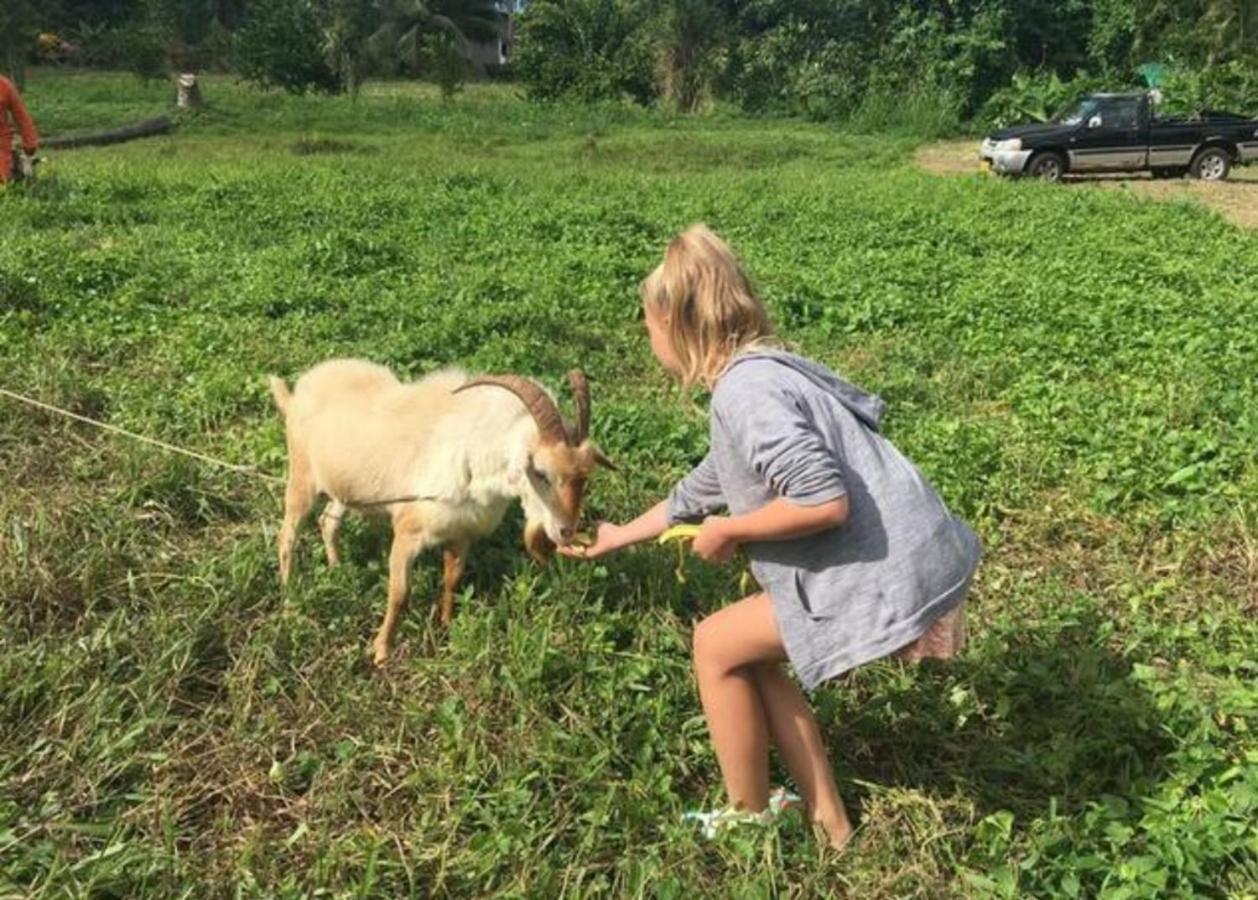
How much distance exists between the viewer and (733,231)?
40.3 ft

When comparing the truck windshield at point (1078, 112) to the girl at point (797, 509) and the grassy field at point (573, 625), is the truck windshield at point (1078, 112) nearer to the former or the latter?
the grassy field at point (573, 625)

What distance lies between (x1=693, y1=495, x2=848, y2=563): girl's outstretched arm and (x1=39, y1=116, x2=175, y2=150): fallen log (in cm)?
2172

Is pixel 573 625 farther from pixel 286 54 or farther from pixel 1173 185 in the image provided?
pixel 286 54

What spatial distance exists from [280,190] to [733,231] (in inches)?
222

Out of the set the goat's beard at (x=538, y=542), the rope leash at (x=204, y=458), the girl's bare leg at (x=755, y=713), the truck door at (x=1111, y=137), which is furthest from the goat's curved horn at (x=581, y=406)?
the truck door at (x=1111, y=137)

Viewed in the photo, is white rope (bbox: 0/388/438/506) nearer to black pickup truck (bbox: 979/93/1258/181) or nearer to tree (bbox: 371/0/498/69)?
black pickup truck (bbox: 979/93/1258/181)

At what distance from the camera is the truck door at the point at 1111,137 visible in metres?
20.2

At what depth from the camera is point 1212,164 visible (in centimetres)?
2123

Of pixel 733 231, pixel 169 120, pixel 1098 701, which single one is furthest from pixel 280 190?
pixel 169 120

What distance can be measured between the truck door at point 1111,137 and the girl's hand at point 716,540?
20.0 metres

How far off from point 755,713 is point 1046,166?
64.3 ft

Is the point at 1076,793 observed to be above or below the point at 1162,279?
below

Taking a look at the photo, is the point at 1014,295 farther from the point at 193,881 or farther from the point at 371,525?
the point at 193,881

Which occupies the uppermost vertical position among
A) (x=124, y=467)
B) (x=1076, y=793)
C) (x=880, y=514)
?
(x=880, y=514)
